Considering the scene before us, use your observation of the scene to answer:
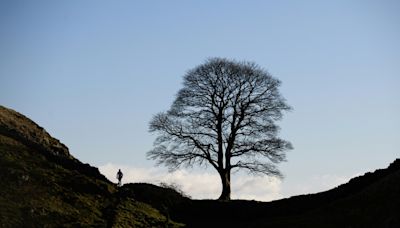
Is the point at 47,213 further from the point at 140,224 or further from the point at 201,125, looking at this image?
the point at 201,125

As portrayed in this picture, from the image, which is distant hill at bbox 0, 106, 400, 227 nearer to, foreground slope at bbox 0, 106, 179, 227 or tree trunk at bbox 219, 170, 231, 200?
foreground slope at bbox 0, 106, 179, 227

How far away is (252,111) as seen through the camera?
164ft

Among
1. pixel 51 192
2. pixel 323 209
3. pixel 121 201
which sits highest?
pixel 121 201

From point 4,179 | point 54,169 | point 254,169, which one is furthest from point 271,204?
point 4,179

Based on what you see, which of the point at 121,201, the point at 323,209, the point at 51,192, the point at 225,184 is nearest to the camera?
the point at 51,192

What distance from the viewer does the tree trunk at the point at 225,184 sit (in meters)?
47.1

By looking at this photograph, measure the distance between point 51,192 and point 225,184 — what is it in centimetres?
1760

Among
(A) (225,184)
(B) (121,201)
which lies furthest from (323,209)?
(A) (225,184)

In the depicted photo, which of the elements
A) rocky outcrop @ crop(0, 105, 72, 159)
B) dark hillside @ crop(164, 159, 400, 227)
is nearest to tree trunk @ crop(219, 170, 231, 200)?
dark hillside @ crop(164, 159, 400, 227)

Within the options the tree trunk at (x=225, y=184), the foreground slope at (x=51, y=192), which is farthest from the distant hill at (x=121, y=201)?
the tree trunk at (x=225, y=184)

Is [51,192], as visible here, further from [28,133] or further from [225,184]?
[225,184]

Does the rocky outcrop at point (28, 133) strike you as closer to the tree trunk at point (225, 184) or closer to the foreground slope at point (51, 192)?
the foreground slope at point (51, 192)

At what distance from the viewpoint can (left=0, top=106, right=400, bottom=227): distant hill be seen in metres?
30.8

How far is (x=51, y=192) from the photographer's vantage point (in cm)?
3359
